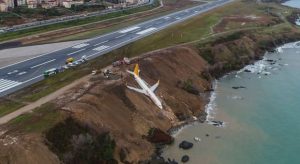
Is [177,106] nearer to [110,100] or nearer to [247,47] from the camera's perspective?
[110,100]

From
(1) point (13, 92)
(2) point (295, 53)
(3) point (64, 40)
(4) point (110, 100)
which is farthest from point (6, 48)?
(2) point (295, 53)

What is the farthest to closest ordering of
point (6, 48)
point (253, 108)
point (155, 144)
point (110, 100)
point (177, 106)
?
point (6, 48) < point (253, 108) < point (177, 106) < point (110, 100) < point (155, 144)

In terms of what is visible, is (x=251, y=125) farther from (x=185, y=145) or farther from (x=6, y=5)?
(x=6, y=5)

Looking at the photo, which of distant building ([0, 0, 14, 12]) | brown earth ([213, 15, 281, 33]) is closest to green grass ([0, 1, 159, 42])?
distant building ([0, 0, 14, 12])

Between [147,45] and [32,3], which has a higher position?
[32,3]

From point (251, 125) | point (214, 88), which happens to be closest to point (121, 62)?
point (214, 88)

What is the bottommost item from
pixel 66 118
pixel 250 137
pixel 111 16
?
pixel 250 137

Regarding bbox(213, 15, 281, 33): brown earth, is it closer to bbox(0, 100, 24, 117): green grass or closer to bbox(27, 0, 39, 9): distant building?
bbox(27, 0, 39, 9): distant building
